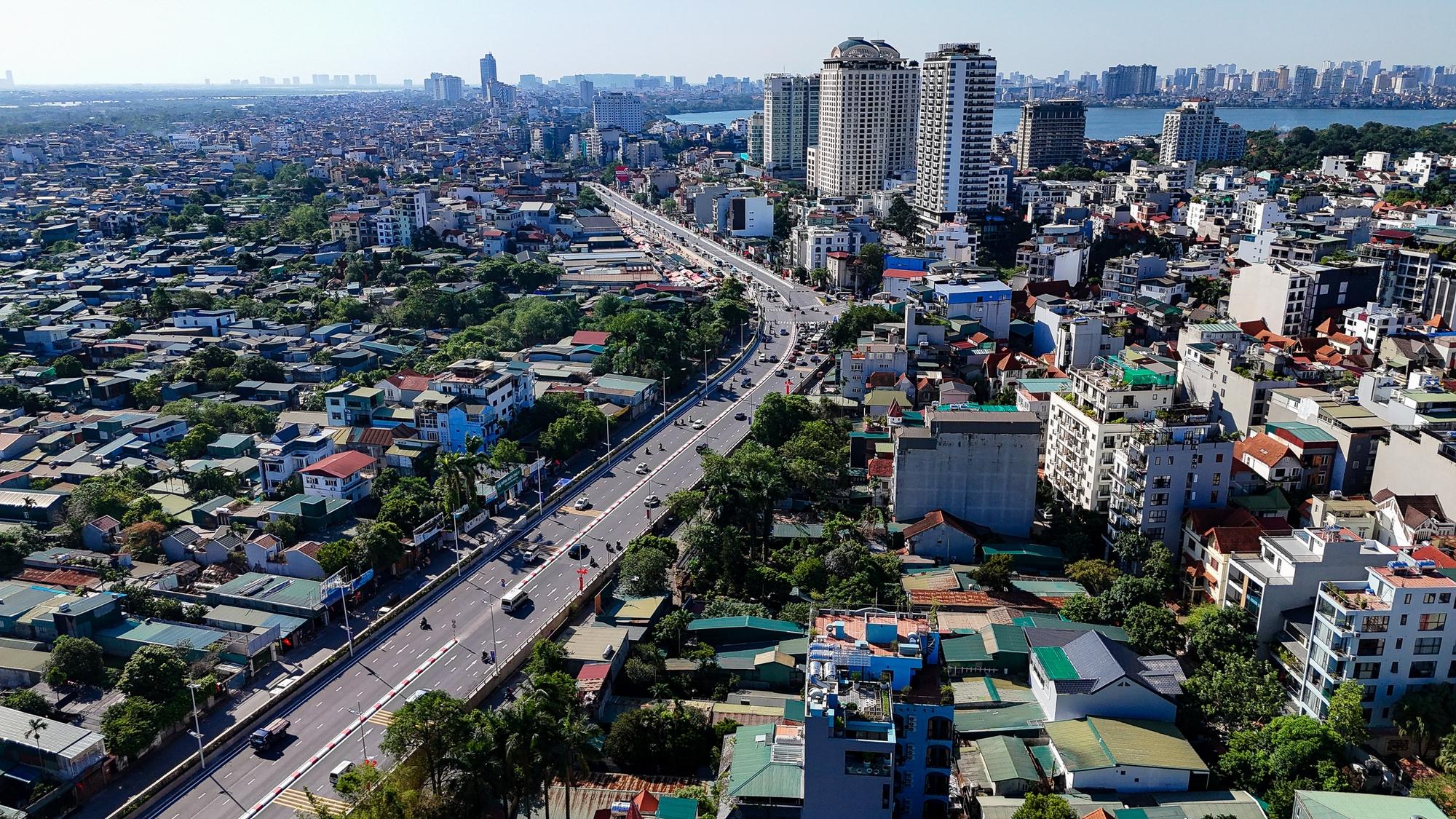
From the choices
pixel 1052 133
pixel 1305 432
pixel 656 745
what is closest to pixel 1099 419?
pixel 1305 432

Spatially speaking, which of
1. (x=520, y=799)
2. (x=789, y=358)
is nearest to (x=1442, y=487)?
(x=520, y=799)

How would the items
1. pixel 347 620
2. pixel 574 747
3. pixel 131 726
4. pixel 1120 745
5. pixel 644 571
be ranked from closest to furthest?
pixel 574 747 → pixel 1120 745 → pixel 131 726 → pixel 347 620 → pixel 644 571

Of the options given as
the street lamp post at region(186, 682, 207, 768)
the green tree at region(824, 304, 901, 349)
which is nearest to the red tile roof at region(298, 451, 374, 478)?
the street lamp post at region(186, 682, 207, 768)

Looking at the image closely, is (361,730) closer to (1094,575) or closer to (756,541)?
(756,541)

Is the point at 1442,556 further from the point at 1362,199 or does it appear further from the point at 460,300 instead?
the point at 1362,199

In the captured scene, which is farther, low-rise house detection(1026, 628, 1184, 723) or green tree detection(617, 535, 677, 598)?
green tree detection(617, 535, 677, 598)

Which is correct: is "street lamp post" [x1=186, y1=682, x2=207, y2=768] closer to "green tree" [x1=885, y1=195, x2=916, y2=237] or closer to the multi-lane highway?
the multi-lane highway
